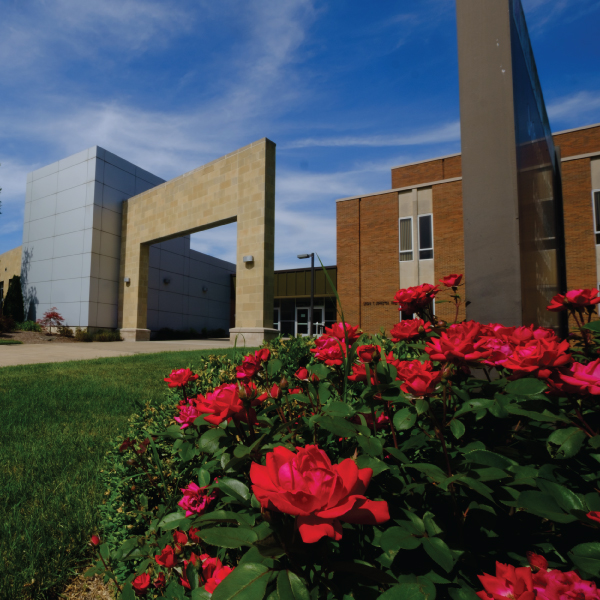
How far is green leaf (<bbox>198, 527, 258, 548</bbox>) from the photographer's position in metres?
0.74

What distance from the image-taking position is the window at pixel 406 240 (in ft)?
65.1

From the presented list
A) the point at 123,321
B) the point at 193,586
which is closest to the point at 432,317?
the point at 193,586

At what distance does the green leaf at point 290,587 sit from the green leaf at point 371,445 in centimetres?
33

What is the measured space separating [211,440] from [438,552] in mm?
664

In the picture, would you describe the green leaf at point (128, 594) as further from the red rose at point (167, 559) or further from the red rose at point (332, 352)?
the red rose at point (332, 352)

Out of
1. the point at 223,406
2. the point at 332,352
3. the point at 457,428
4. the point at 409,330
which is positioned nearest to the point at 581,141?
the point at 409,330

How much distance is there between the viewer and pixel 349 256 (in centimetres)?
2125

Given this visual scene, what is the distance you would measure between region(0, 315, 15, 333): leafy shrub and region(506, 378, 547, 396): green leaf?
21.7 meters

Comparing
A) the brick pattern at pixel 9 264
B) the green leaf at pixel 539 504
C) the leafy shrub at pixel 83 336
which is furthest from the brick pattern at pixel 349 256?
the brick pattern at pixel 9 264

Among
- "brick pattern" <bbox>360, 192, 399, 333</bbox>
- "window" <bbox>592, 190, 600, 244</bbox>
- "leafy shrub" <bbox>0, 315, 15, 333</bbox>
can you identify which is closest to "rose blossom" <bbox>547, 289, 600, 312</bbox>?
"brick pattern" <bbox>360, 192, 399, 333</bbox>

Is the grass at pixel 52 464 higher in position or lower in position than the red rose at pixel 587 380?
lower

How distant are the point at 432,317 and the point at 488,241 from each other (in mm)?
1086

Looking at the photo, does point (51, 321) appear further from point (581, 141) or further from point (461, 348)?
point (581, 141)

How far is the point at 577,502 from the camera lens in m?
0.81
